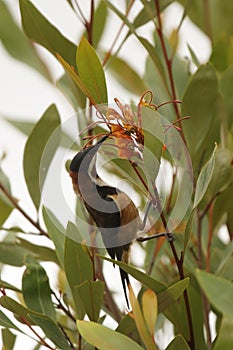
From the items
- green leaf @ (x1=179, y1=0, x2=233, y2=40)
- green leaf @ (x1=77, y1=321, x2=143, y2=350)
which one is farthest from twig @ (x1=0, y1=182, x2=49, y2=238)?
green leaf @ (x1=179, y1=0, x2=233, y2=40)

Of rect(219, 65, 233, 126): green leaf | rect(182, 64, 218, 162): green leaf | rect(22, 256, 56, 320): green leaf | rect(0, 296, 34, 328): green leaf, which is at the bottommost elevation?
rect(0, 296, 34, 328): green leaf

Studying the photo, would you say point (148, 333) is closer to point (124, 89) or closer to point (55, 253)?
point (55, 253)

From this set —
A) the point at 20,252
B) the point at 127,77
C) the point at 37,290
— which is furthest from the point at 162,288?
the point at 127,77

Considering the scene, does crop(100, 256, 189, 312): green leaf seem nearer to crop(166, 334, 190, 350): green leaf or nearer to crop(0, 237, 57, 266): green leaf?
crop(166, 334, 190, 350): green leaf

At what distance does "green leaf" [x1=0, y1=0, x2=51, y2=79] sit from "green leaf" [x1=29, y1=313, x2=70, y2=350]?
33 cm

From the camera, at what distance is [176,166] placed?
0.66 metres

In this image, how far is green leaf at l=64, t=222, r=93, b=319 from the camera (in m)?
0.57

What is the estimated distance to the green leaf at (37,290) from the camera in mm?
588

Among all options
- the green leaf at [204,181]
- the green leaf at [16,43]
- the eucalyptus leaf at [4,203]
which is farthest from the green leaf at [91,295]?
the green leaf at [16,43]

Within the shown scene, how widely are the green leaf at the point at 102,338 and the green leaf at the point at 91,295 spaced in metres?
0.06

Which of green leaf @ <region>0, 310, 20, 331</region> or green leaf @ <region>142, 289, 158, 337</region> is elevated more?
green leaf @ <region>142, 289, 158, 337</region>

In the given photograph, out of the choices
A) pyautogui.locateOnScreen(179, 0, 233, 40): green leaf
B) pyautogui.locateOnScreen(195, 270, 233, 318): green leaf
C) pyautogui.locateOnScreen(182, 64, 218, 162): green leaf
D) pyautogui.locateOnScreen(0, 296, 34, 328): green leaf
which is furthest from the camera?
pyautogui.locateOnScreen(179, 0, 233, 40): green leaf

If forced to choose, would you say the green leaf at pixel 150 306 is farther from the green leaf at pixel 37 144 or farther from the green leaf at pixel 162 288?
the green leaf at pixel 37 144

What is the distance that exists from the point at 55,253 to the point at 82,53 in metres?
0.22
